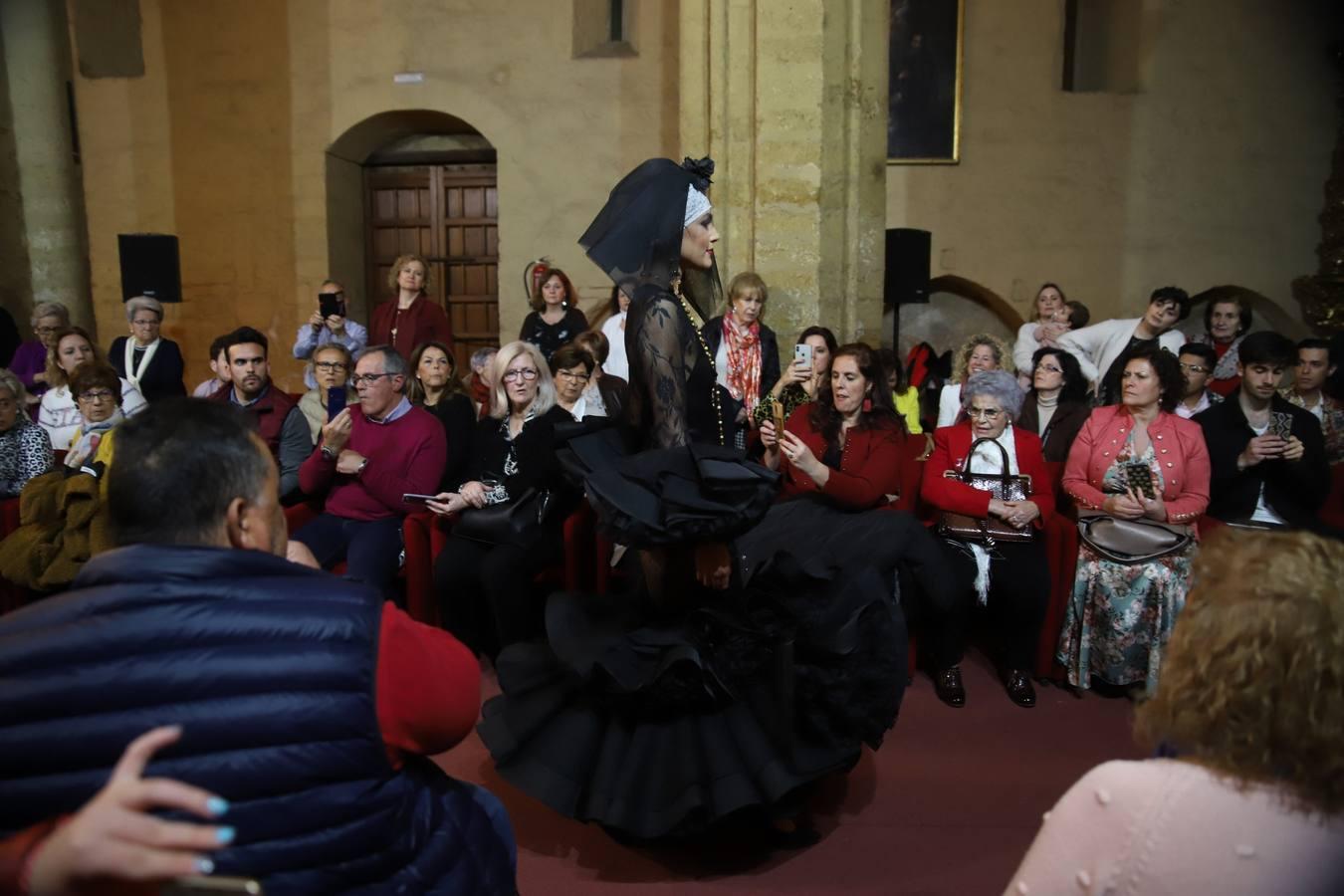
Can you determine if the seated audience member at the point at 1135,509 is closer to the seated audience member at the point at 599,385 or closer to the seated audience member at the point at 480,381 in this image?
the seated audience member at the point at 599,385

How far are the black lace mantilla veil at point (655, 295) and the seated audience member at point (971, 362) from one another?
119 inches

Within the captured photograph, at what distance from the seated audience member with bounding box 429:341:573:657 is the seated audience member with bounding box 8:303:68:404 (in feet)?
14.6

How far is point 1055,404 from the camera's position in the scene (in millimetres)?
5020

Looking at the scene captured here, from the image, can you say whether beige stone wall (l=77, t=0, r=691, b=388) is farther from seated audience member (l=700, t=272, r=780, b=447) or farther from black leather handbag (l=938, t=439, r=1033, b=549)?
→ black leather handbag (l=938, t=439, r=1033, b=549)

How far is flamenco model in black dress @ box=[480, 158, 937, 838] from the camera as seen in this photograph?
98.0 inches

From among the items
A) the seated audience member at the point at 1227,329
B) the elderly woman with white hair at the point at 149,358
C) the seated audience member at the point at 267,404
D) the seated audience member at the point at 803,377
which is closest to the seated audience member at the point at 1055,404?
the seated audience member at the point at 803,377

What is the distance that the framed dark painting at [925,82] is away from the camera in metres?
9.37

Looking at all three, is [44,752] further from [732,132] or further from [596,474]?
[732,132]

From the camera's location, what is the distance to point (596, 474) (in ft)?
8.25

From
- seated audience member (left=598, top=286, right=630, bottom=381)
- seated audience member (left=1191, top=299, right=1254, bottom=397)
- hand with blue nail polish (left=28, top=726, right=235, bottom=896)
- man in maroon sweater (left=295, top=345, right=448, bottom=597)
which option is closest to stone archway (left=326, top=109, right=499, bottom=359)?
seated audience member (left=598, top=286, right=630, bottom=381)

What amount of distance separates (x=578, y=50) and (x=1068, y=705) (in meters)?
7.65

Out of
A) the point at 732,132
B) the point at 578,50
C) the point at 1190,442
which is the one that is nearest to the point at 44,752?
the point at 1190,442

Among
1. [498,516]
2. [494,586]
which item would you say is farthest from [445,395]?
[494,586]

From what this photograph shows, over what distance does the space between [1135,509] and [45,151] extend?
9.78m
